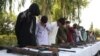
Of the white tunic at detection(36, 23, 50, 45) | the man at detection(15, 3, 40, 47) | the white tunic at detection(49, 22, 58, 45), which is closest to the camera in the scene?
the man at detection(15, 3, 40, 47)

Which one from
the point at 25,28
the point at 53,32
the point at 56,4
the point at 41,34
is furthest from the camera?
the point at 56,4

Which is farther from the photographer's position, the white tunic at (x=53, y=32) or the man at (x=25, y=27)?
the white tunic at (x=53, y=32)

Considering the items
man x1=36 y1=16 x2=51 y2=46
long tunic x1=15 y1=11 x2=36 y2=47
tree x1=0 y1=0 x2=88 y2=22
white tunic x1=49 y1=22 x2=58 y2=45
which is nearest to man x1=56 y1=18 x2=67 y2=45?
white tunic x1=49 y1=22 x2=58 y2=45

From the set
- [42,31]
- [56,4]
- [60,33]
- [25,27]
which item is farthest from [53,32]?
[56,4]

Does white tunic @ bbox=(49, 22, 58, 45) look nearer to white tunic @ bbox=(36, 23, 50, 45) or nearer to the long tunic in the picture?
Answer: white tunic @ bbox=(36, 23, 50, 45)

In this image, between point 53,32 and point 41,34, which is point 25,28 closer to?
point 41,34

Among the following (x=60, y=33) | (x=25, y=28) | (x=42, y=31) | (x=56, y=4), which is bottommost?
(x=60, y=33)

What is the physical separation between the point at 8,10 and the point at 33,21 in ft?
21.0

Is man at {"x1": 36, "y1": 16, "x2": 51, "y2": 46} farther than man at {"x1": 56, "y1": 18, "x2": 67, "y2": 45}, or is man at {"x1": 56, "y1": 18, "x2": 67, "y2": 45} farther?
man at {"x1": 56, "y1": 18, "x2": 67, "y2": 45}

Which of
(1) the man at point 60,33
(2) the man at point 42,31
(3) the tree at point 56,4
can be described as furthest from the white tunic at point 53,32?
(3) the tree at point 56,4

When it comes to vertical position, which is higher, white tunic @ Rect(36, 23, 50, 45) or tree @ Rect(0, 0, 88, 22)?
tree @ Rect(0, 0, 88, 22)

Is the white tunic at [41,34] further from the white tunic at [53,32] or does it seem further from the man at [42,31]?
the white tunic at [53,32]

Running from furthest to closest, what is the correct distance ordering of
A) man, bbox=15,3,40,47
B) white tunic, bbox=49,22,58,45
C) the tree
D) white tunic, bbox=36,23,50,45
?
the tree → white tunic, bbox=49,22,58,45 → white tunic, bbox=36,23,50,45 → man, bbox=15,3,40,47

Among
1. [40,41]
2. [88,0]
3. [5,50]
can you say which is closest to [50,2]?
[40,41]
